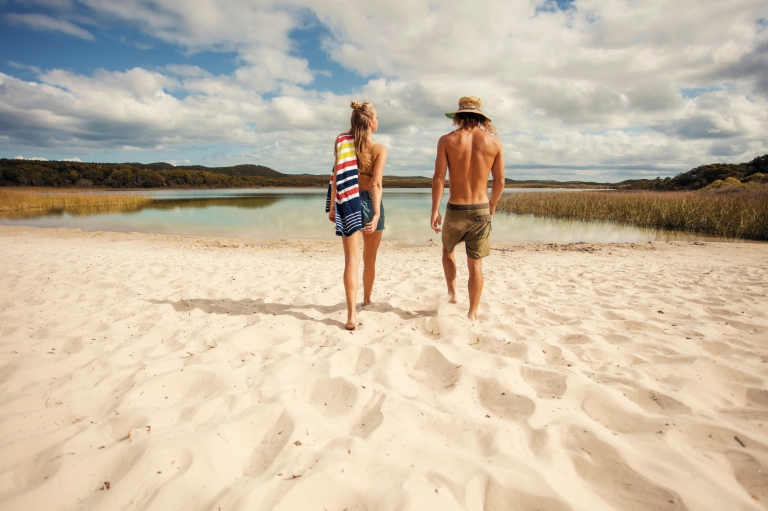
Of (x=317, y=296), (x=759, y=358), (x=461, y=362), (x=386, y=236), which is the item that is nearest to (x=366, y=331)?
(x=461, y=362)

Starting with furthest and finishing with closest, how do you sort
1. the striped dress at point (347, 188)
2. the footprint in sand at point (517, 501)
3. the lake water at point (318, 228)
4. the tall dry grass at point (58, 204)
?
the tall dry grass at point (58, 204) < the lake water at point (318, 228) < the striped dress at point (347, 188) < the footprint in sand at point (517, 501)

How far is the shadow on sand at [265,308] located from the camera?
375cm

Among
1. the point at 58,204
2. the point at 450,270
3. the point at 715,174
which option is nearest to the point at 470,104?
the point at 450,270

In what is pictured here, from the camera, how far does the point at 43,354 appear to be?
108 inches

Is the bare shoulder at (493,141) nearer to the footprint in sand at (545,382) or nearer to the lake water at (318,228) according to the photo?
the footprint in sand at (545,382)

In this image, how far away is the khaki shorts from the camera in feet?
11.6

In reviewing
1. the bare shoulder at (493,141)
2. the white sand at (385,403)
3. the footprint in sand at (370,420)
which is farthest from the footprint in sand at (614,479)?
the bare shoulder at (493,141)

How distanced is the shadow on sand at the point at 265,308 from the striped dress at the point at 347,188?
3.28ft

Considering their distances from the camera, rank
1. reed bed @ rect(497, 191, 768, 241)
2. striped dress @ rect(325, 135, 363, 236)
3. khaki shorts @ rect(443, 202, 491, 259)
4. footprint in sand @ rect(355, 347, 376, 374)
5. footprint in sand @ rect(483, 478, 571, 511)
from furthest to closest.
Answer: reed bed @ rect(497, 191, 768, 241)
khaki shorts @ rect(443, 202, 491, 259)
striped dress @ rect(325, 135, 363, 236)
footprint in sand @ rect(355, 347, 376, 374)
footprint in sand @ rect(483, 478, 571, 511)

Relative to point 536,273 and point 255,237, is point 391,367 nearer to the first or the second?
point 536,273

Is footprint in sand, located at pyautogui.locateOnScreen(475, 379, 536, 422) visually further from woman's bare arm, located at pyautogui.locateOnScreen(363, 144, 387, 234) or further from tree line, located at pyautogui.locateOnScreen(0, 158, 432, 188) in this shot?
tree line, located at pyautogui.locateOnScreen(0, 158, 432, 188)

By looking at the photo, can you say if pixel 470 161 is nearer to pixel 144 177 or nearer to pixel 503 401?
pixel 503 401

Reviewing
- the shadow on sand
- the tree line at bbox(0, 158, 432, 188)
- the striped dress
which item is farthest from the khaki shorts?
the tree line at bbox(0, 158, 432, 188)

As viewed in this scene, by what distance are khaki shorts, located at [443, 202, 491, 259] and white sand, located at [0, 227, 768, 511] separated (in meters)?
0.70
